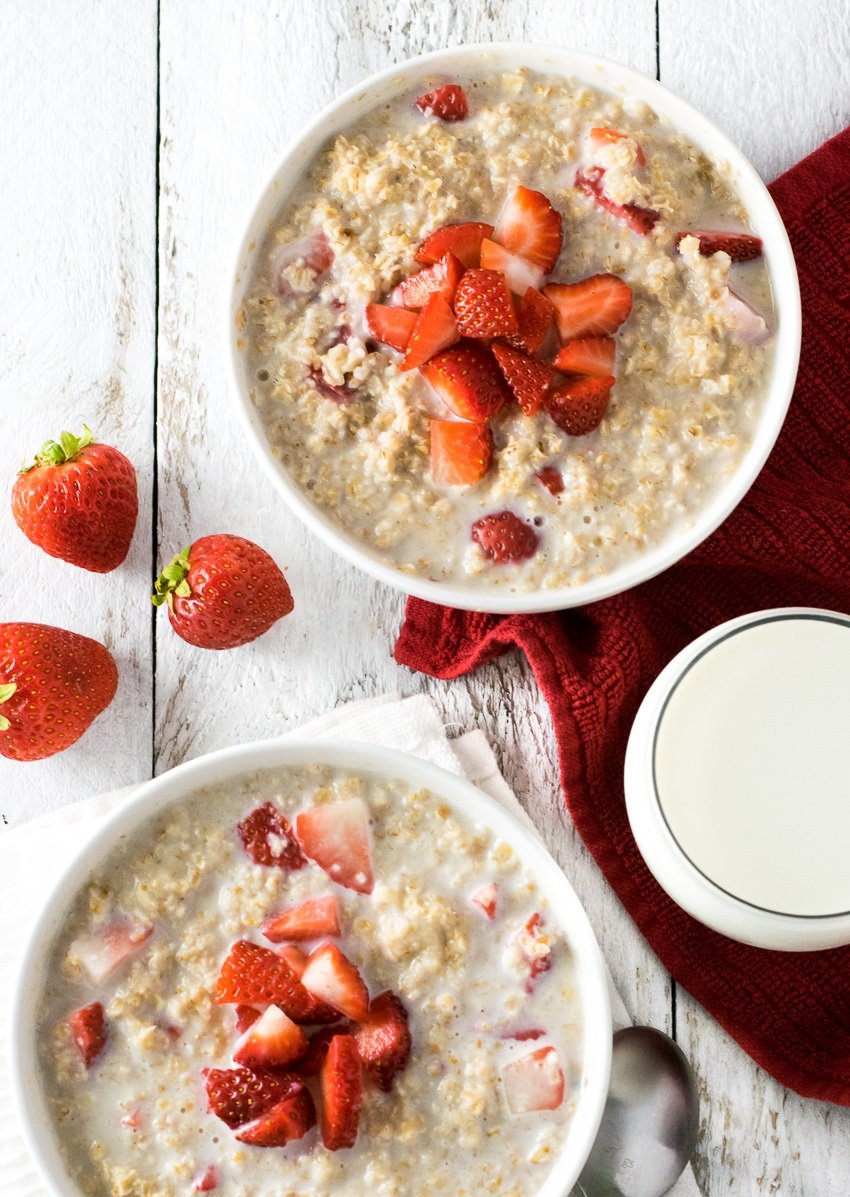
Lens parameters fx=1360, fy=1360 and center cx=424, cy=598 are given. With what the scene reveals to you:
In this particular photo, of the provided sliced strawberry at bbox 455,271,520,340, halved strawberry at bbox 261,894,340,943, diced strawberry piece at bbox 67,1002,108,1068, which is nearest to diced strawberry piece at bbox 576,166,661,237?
sliced strawberry at bbox 455,271,520,340

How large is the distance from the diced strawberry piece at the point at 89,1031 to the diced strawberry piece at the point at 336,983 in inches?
8.6

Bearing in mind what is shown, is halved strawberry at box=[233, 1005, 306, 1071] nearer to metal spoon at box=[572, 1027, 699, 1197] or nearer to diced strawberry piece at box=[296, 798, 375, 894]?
diced strawberry piece at box=[296, 798, 375, 894]

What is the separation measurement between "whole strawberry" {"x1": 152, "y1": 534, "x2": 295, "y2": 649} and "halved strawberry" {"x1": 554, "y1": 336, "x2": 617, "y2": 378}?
0.42m

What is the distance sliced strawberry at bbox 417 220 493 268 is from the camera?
4.83 ft

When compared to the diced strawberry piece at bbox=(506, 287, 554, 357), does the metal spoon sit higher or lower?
lower

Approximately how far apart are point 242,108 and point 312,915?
100 centimetres

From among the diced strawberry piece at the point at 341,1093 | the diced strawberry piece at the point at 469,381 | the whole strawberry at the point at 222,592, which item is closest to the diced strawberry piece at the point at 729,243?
the diced strawberry piece at the point at 469,381

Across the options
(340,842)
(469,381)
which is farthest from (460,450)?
(340,842)

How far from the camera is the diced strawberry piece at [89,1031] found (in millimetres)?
1416

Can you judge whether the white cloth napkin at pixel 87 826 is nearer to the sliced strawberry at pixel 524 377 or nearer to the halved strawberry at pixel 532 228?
the sliced strawberry at pixel 524 377

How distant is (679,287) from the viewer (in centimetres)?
151

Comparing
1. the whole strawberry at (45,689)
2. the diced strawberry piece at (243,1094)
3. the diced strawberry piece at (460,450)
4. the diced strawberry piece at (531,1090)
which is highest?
the diced strawberry piece at (460,450)

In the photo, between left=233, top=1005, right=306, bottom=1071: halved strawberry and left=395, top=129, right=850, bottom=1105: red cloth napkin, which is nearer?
left=233, top=1005, right=306, bottom=1071: halved strawberry

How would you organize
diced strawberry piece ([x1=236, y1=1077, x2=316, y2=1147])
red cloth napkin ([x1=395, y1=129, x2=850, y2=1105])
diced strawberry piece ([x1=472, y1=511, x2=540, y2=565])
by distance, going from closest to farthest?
diced strawberry piece ([x1=236, y1=1077, x2=316, y2=1147]) → diced strawberry piece ([x1=472, y1=511, x2=540, y2=565]) → red cloth napkin ([x1=395, y1=129, x2=850, y2=1105])
